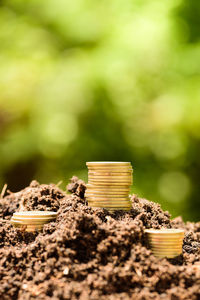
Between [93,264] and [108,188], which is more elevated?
[108,188]

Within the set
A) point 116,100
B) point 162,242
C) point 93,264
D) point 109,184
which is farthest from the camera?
point 116,100

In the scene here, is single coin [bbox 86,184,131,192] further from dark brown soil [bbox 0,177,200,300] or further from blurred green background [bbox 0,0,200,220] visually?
blurred green background [bbox 0,0,200,220]

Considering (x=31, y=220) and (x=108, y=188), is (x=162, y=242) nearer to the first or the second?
(x=108, y=188)

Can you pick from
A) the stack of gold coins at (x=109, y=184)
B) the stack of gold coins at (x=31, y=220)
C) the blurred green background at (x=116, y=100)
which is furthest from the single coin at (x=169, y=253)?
the blurred green background at (x=116, y=100)

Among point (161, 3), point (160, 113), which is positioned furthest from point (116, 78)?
point (161, 3)

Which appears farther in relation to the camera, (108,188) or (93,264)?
(108,188)

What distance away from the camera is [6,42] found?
5.86 m

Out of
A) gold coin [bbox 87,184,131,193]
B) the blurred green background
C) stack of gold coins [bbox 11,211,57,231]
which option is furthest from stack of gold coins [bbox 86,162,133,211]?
the blurred green background

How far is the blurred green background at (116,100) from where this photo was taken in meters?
5.25

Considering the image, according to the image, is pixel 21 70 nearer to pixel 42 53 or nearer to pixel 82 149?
pixel 42 53

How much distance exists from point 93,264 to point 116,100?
3.62 metres

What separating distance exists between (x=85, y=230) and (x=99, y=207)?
0.24m

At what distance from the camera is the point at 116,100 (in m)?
5.35

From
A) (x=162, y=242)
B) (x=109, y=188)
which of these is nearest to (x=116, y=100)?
(x=109, y=188)
